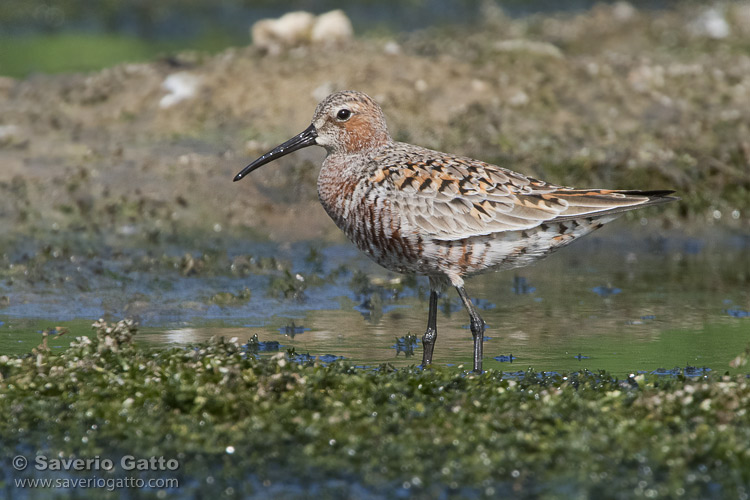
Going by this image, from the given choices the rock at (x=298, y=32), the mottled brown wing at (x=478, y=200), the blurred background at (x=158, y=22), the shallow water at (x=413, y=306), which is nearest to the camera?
the mottled brown wing at (x=478, y=200)

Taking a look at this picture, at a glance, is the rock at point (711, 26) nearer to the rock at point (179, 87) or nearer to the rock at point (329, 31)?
the rock at point (329, 31)

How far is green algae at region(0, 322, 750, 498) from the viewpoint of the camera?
5.79 m

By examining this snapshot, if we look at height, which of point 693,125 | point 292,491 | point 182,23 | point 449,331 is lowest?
point 292,491

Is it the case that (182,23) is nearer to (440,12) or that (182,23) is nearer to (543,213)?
(440,12)

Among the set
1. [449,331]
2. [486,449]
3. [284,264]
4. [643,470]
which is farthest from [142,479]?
[284,264]

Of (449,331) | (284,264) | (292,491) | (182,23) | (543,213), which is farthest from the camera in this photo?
(182,23)

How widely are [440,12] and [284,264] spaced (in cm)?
1501

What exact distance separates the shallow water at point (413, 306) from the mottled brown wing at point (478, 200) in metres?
1.06

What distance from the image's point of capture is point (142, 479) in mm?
5891

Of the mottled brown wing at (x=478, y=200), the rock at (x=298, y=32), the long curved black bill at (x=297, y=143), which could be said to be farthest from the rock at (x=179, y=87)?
the mottled brown wing at (x=478, y=200)

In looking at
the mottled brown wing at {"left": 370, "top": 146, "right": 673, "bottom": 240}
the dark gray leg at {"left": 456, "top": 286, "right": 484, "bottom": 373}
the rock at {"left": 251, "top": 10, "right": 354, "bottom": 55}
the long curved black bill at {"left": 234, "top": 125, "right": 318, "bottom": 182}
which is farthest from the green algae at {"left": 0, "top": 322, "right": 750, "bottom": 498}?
the rock at {"left": 251, "top": 10, "right": 354, "bottom": 55}

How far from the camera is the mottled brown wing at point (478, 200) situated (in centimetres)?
771

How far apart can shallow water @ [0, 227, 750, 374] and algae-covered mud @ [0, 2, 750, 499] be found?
0.04 m

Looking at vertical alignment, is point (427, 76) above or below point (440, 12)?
below
